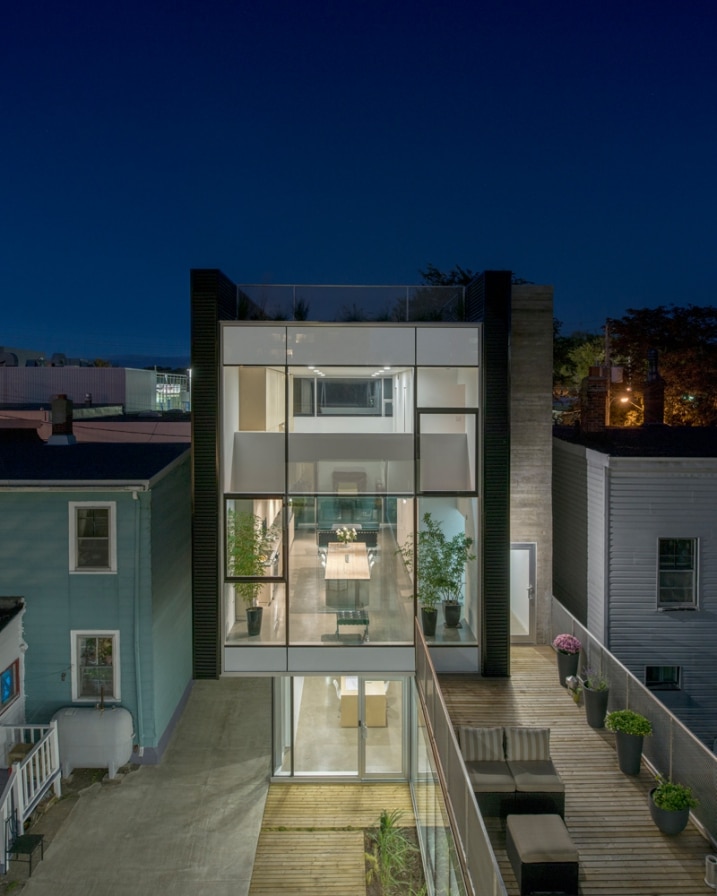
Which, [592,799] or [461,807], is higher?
[461,807]

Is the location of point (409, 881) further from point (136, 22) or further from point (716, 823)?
point (136, 22)

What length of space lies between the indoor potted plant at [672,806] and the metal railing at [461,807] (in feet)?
8.21

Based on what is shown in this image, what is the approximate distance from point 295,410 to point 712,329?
25904 millimetres

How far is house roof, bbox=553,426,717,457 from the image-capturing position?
464 inches

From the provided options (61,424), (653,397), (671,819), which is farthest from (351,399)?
(653,397)

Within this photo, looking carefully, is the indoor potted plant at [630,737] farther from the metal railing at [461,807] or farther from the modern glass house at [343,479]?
the modern glass house at [343,479]

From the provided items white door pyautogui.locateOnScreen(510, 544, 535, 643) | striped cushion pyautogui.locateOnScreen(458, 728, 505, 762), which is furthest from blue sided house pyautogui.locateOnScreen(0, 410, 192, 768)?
white door pyautogui.locateOnScreen(510, 544, 535, 643)

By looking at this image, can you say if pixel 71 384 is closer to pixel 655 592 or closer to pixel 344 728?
pixel 344 728

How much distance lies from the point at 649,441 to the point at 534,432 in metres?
2.53

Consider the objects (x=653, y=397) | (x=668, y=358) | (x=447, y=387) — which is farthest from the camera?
(x=668, y=358)

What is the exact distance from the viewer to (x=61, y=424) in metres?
15.5

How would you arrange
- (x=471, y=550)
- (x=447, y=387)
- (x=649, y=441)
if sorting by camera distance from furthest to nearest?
(x=649, y=441) → (x=471, y=550) → (x=447, y=387)

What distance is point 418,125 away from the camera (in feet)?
156

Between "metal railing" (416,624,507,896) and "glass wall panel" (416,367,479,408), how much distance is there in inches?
163
